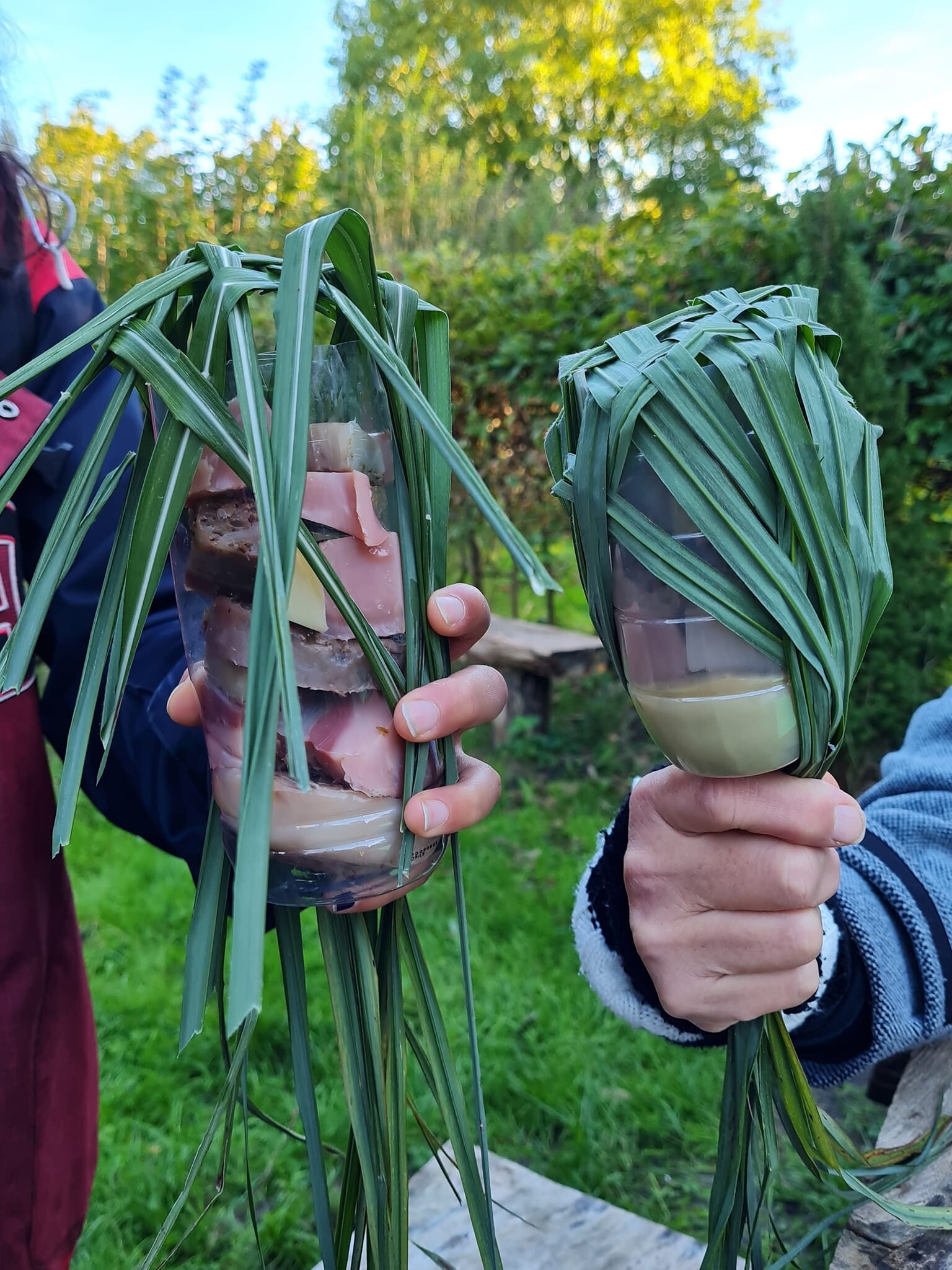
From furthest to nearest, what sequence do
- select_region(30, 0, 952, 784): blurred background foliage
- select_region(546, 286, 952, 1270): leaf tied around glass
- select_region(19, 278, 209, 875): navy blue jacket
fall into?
select_region(30, 0, 952, 784): blurred background foliage
select_region(19, 278, 209, 875): navy blue jacket
select_region(546, 286, 952, 1270): leaf tied around glass

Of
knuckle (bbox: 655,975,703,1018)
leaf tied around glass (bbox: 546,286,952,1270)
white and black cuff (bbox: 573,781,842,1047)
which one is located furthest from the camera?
white and black cuff (bbox: 573,781,842,1047)

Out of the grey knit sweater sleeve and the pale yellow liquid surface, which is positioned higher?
the pale yellow liquid surface

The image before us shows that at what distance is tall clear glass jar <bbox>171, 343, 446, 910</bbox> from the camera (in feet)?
1.42

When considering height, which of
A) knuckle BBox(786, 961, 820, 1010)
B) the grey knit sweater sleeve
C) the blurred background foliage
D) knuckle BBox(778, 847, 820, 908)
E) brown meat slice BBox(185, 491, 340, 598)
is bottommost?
the grey knit sweater sleeve

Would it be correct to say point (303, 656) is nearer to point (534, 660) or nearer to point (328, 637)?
point (328, 637)

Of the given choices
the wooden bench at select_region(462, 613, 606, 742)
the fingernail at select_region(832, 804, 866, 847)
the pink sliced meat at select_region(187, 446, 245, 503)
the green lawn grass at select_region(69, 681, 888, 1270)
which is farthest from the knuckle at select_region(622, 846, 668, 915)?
the wooden bench at select_region(462, 613, 606, 742)

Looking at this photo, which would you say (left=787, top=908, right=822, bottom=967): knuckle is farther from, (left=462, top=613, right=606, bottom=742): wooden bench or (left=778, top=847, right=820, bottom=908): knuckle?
(left=462, top=613, right=606, bottom=742): wooden bench

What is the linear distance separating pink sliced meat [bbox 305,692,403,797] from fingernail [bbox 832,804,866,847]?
240mm

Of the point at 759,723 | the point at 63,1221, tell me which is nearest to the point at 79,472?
the point at 759,723

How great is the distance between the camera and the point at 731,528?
1.34 ft

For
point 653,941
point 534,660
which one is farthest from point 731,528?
point 534,660

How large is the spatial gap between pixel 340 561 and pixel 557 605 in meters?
3.73

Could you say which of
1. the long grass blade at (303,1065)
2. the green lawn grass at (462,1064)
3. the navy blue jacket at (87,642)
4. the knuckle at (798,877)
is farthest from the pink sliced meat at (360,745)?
the green lawn grass at (462,1064)

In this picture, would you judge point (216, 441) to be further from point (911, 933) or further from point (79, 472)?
point (911, 933)
